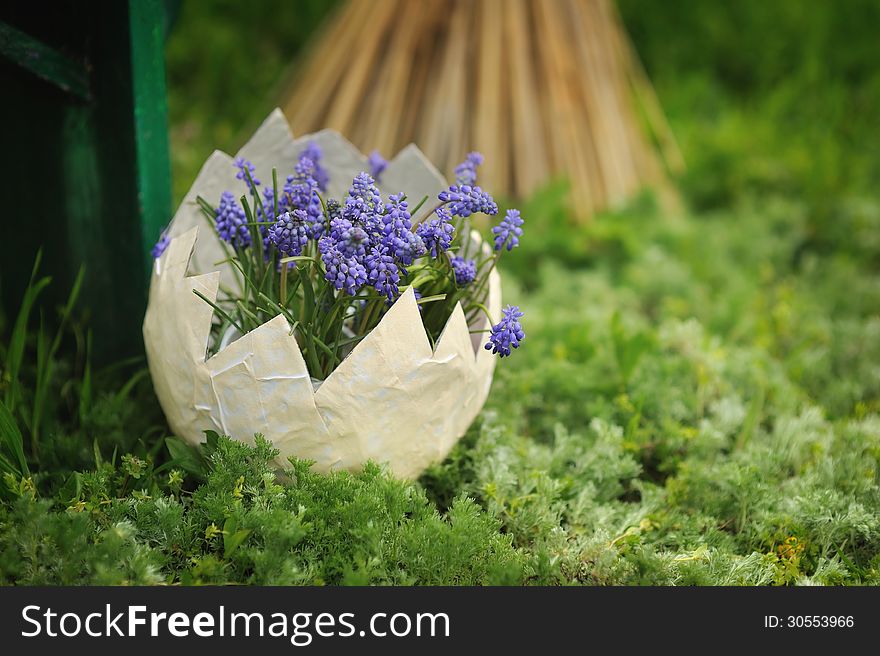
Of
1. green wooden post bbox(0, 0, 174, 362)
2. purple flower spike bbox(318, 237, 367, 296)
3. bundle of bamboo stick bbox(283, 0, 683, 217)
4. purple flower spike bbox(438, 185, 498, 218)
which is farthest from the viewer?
bundle of bamboo stick bbox(283, 0, 683, 217)

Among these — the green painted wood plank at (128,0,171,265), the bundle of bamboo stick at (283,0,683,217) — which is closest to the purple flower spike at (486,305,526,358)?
the green painted wood plank at (128,0,171,265)

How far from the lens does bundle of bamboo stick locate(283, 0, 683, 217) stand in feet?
8.04

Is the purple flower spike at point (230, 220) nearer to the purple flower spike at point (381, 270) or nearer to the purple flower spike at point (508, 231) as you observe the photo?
the purple flower spike at point (381, 270)

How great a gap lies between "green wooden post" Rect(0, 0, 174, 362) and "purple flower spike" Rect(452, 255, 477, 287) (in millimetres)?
675

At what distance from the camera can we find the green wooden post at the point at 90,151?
1.53 meters

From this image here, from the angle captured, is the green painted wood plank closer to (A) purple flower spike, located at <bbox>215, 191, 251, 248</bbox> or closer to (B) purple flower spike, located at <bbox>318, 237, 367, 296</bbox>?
(A) purple flower spike, located at <bbox>215, 191, 251, 248</bbox>

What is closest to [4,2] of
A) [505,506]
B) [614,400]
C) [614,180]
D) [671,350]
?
[505,506]

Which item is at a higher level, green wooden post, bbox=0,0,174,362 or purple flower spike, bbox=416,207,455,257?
green wooden post, bbox=0,0,174,362

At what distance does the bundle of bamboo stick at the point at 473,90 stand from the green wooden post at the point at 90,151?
0.82m

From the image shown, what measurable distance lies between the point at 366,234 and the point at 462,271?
0.69 feet

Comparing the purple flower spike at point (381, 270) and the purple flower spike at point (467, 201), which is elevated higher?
the purple flower spike at point (467, 201)

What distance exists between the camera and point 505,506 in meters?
1.41

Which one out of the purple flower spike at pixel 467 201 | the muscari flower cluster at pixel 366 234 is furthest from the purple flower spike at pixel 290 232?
the purple flower spike at pixel 467 201

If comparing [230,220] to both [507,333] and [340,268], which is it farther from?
[507,333]
